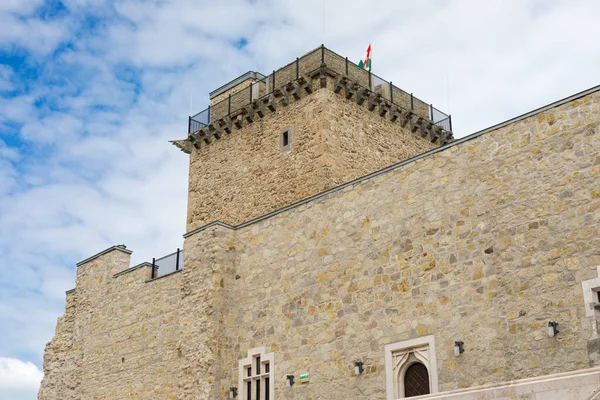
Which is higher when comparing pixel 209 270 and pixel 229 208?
pixel 229 208

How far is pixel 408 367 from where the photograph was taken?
587 inches

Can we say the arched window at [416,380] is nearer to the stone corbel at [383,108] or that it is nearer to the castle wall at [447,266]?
the castle wall at [447,266]

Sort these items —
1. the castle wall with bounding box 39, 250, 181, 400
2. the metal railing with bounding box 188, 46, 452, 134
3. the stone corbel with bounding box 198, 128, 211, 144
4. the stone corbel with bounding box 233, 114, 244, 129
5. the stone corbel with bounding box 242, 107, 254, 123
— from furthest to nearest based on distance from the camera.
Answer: the stone corbel with bounding box 198, 128, 211, 144 → the stone corbel with bounding box 233, 114, 244, 129 → the stone corbel with bounding box 242, 107, 254, 123 → the metal railing with bounding box 188, 46, 452, 134 → the castle wall with bounding box 39, 250, 181, 400

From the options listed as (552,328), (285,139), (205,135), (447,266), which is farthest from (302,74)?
(552,328)

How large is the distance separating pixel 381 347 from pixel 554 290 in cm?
368

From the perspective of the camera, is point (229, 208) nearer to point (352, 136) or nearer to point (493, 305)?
point (352, 136)

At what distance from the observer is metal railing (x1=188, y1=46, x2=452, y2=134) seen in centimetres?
2420

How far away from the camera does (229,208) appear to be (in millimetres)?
24797

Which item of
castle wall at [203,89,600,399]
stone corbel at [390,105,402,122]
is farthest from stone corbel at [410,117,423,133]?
castle wall at [203,89,600,399]

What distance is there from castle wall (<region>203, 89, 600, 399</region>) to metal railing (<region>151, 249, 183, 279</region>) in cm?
311

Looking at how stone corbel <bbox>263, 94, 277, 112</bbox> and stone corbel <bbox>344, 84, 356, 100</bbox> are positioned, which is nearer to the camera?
stone corbel <bbox>344, 84, 356, 100</bbox>

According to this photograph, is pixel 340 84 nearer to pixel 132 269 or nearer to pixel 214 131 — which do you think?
pixel 214 131

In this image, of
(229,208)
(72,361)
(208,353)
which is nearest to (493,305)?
(208,353)

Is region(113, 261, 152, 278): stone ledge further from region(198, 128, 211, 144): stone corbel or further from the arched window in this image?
the arched window
